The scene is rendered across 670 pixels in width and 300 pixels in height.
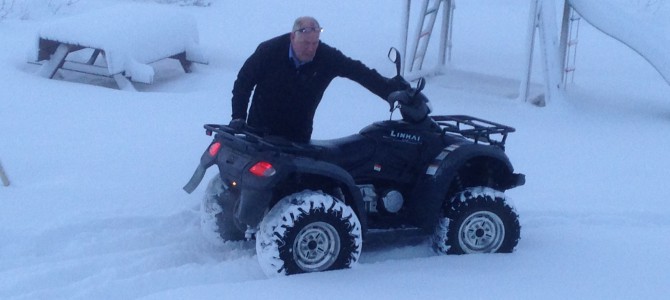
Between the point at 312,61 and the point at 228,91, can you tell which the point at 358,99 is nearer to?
the point at 228,91

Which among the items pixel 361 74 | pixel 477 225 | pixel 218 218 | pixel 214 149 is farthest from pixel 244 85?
pixel 477 225

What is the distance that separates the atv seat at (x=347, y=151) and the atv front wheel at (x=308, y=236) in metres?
0.32

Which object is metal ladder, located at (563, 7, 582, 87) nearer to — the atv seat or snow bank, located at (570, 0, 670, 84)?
snow bank, located at (570, 0, 670, 84)

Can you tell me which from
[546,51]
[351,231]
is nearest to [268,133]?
[351,231]

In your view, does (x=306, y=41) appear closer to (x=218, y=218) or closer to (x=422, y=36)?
(x=218, y=218)

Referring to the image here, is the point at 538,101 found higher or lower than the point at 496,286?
higher

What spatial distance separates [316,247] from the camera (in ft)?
15.7

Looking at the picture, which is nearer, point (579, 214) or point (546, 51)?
point (579, 214)

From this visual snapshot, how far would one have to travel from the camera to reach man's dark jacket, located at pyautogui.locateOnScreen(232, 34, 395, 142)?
5148 mm

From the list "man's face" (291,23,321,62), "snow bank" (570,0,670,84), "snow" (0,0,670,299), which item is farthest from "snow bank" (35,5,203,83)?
"man's face" (291,23,321,62)

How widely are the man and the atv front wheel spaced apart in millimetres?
597

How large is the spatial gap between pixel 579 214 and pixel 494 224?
123 cm

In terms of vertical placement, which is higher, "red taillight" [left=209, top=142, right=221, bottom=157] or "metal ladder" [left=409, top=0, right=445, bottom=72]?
"metal ladder" [left=409, top=0, right=445, bottom=72]

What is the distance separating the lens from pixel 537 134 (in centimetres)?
897
